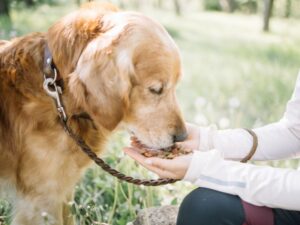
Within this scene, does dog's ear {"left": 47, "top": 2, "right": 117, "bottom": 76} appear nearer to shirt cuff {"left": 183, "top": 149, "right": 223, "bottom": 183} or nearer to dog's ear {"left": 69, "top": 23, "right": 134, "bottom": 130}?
dog's ear {"left": 69, "top": 23, "right": 134, "bottom": 130}

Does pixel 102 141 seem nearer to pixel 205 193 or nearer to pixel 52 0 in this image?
pixel 205 193

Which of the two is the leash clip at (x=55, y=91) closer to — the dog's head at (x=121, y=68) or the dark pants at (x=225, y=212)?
the dog's head at (x=121, y=68)

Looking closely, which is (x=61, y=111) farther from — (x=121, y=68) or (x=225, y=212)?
(x=225, y=212)

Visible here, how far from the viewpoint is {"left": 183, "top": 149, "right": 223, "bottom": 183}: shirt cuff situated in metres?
2.05

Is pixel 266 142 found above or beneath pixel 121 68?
beneath

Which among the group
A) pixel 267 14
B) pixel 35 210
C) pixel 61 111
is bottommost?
pixel 267 14

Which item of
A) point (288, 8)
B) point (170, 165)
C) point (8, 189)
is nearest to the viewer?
point (170, 165)

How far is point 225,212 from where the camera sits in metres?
1.97

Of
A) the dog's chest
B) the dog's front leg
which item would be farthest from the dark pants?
the dog's chest

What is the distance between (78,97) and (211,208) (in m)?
0.72

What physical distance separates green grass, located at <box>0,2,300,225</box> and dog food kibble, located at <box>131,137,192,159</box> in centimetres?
37

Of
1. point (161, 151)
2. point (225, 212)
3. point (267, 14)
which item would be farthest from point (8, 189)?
point (267, 14)

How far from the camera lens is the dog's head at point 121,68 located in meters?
2.16

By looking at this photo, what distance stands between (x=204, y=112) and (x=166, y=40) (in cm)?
260
